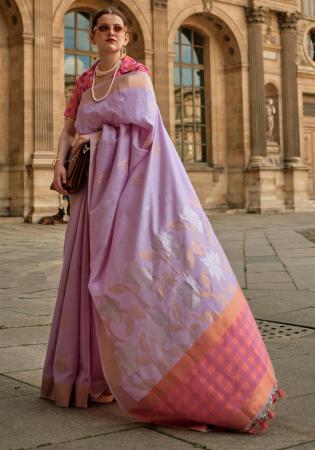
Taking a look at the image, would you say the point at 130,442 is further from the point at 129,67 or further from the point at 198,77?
the point at 198,77

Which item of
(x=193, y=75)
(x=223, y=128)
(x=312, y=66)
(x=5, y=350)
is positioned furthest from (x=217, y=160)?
(x=5, y=350)

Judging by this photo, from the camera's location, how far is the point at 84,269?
2.60 meters

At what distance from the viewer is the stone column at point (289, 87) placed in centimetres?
2041

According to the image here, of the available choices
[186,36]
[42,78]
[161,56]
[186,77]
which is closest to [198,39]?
[186,36]

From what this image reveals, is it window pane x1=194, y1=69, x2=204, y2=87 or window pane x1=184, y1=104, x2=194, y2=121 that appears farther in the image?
window pane x1=194, y1=69, x2=204, y2=87

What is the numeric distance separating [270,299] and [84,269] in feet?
9.42

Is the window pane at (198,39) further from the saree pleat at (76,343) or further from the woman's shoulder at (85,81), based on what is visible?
the saree pleat at (76,343)

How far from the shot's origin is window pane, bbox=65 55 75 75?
16.6 m

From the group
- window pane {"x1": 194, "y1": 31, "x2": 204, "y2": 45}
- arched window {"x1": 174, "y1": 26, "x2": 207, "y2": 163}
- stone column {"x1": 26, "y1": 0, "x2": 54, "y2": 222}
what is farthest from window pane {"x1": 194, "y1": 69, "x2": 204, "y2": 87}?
stone column {"x1": 26, "y1": 0, "x2": 54, "y2": 222}

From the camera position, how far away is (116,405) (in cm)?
261

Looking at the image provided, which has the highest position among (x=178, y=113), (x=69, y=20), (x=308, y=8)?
(x=308, y=8)

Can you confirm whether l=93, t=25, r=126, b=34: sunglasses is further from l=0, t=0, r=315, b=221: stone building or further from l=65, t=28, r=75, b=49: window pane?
l=65, t=28, r=75, b=49: window pane

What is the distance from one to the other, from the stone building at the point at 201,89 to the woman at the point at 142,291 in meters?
12.5

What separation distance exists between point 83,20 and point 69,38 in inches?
27.5
